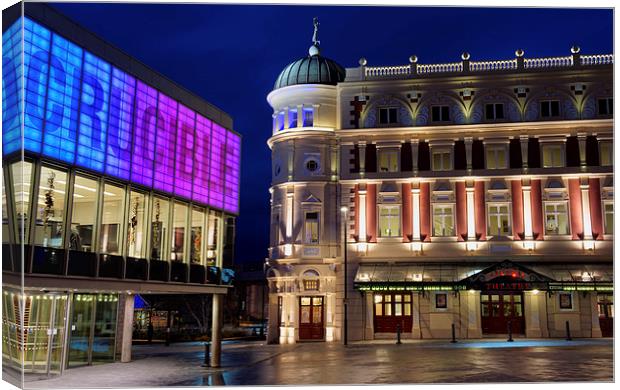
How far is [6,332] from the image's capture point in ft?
69.7

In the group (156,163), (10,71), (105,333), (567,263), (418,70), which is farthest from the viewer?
(418,70)

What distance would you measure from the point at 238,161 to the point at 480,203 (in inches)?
675

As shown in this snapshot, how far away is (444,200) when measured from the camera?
41.4 meters

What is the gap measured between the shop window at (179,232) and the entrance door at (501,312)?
20.1 m

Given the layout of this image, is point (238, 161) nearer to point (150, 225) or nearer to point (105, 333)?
point (150, 225)

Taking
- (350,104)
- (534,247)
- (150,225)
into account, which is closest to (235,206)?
(150,225)

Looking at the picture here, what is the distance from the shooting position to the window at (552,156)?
41.2 meters

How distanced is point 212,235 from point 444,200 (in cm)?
1707

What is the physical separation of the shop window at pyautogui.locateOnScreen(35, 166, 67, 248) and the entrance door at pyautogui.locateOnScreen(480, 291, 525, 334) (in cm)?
2671

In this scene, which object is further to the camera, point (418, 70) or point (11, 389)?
point (418, 70)

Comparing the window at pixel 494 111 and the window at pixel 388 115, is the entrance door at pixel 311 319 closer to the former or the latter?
the window at pixel 388 115

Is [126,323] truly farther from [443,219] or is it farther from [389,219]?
[443,219]

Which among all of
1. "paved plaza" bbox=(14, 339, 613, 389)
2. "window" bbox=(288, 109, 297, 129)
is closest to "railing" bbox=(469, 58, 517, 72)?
"window" bbox=(288, 109, 297, 129)

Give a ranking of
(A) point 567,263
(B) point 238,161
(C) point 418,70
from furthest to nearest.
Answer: (C) point 418,70 < (A) point 567,263 < (B) point 238,161
